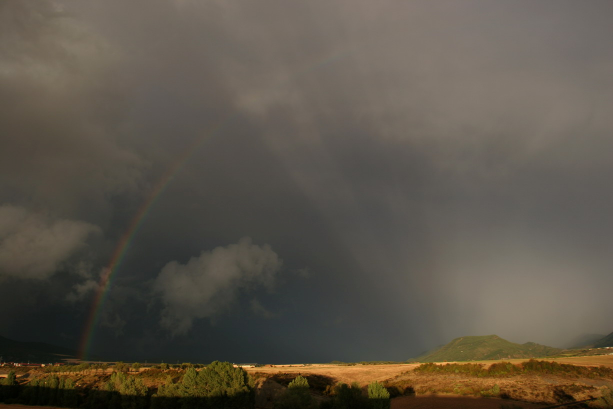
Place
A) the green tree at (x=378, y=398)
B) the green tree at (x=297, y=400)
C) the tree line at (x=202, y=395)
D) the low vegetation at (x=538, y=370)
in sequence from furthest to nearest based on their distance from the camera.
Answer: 1. the low vegetation at (x=538, y=370)
2. the green tree at (x=297, y=400)
3. the tree line at (x=202, y=395)
4. the green tree at (x=378, y=398)

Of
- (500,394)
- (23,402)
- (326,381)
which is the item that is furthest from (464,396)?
(23,402)

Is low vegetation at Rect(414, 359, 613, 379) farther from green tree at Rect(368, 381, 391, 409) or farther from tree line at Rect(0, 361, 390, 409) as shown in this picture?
green tree at Rect(368, 381, 391, 409)

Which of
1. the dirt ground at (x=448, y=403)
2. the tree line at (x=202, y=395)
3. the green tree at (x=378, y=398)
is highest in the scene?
the tree line at (x=202, y=395)

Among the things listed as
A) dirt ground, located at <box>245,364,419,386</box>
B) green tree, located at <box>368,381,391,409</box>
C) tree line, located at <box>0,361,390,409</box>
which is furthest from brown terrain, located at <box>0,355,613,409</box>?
green tree, located at <box>368,381,391,409</box>

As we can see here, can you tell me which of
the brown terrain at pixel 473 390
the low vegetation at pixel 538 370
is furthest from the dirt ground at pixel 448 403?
the low vegetation at pixel 538 370

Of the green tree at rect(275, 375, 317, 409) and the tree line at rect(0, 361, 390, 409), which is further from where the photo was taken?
the green tree at rect(275, 375, 317, 409)

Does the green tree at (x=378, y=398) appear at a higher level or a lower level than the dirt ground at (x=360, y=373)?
lower

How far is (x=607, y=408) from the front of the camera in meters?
34.0

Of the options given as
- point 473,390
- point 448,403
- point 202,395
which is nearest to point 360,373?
point 473,390

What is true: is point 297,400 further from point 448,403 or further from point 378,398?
point 448,403

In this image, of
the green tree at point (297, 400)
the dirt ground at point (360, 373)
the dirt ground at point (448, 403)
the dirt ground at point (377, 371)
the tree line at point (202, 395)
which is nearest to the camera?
the tree line at point (202, 395)

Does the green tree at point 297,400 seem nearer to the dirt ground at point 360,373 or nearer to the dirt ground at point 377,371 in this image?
the dirt ground at point 360,373

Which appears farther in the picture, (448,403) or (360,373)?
(360,373)

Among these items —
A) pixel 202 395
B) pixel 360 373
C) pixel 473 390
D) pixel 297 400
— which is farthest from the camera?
pixel 360 373
